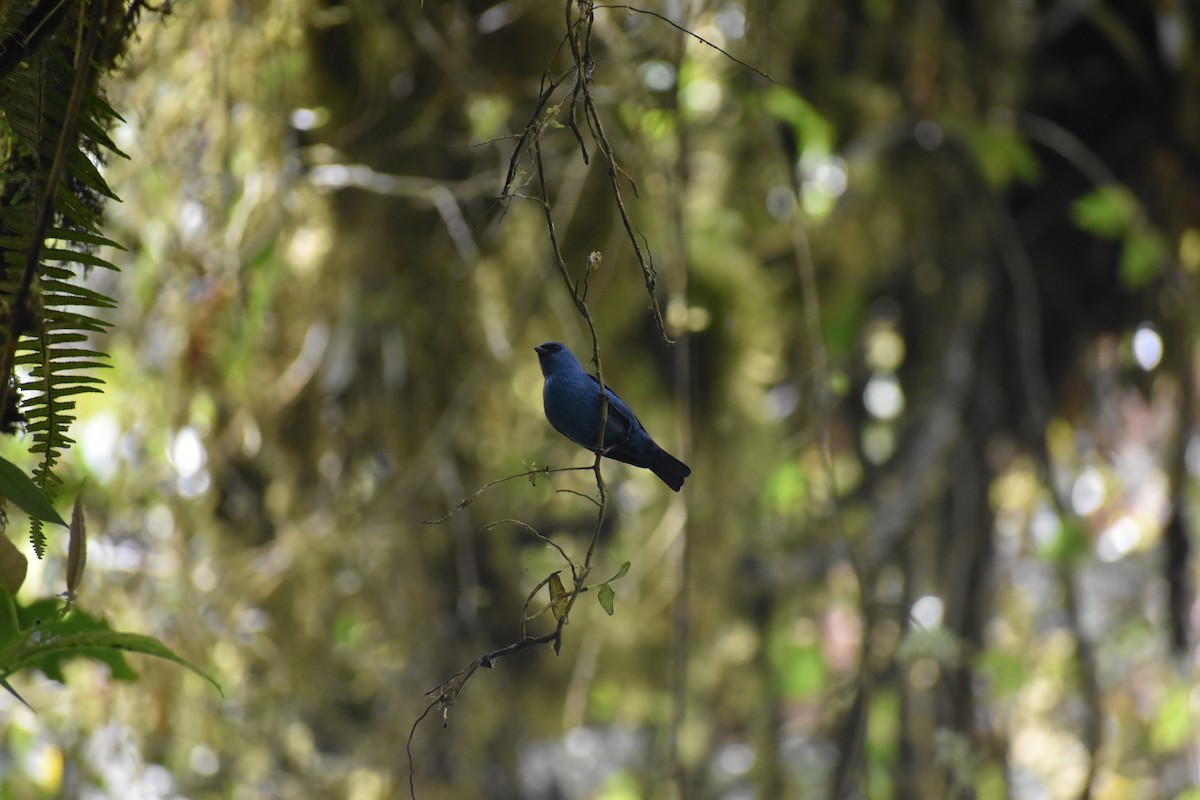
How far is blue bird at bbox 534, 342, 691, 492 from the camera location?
1.44 m

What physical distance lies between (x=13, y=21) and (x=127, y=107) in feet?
4.89

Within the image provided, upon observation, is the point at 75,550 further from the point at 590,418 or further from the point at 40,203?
the point at 590,418

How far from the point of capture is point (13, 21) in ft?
4.29

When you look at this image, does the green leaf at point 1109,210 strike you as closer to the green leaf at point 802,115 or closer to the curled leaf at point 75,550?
the green leaf at point 802,115

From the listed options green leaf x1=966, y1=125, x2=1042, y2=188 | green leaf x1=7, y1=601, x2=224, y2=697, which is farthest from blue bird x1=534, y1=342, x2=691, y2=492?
green leaf x1=966, y1=125, x2=1042, y2=188

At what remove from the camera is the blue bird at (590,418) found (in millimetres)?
1440

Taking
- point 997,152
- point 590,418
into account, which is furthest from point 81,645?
point 997,152

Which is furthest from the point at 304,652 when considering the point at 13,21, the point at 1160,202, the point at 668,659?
the point at 1160,202

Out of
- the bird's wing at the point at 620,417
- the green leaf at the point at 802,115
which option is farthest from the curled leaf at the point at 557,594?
the green leaf at the point at 802,115

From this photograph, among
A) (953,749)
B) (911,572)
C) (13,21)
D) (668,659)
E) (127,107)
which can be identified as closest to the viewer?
(13,21)

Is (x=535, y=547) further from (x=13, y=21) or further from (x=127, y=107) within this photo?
(x=13, y=21)

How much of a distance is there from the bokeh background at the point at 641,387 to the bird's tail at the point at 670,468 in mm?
867

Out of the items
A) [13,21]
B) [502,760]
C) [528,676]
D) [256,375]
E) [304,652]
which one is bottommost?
[13,21]

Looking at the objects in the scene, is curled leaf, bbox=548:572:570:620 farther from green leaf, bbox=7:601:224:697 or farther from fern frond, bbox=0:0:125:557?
fern frond, bbox=0:0:125:557
